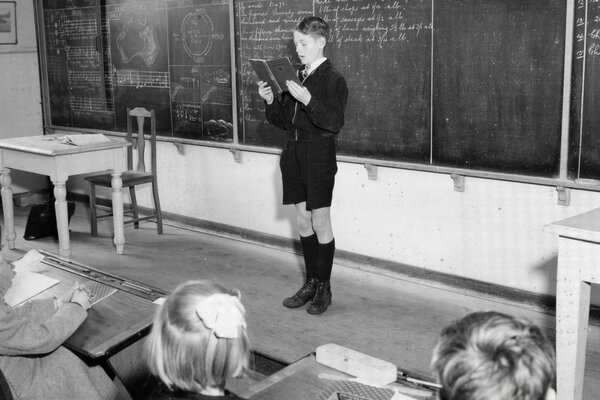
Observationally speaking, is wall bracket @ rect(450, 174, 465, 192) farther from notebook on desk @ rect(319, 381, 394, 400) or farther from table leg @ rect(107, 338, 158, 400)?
notebook on desk @ rect(319, 381, 394, 400)

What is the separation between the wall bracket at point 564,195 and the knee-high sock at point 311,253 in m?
1.22

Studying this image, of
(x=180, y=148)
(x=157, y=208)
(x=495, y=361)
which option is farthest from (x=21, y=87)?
(x=495, y=361)

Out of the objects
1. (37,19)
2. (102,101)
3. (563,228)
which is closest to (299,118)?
(563,228)

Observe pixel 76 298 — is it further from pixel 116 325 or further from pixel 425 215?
pixel 425 215

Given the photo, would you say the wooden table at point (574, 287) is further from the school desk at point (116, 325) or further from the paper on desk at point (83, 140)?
the paper on desk at point (83, 140)

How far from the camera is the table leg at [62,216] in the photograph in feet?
16.1

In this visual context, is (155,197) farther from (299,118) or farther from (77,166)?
(299,118)

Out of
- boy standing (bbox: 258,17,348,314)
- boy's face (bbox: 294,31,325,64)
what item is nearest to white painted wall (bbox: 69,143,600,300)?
boy standing (bbox: 258,17,348,314)

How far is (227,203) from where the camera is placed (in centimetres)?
559

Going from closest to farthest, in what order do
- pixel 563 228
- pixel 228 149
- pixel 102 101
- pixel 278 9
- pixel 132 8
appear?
1. pixel 563 228
2. pixel 278 9
3. pixel 228 149
4. pixel 132 8
5. pixel 102 101

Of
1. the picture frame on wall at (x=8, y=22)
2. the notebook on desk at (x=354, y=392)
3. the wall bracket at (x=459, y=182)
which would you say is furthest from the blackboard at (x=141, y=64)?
the notebook on desk at (x=354, y=392)

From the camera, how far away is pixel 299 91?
3564 millimetres

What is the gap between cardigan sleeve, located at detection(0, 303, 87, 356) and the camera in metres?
2.05

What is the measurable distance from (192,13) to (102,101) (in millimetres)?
1423
